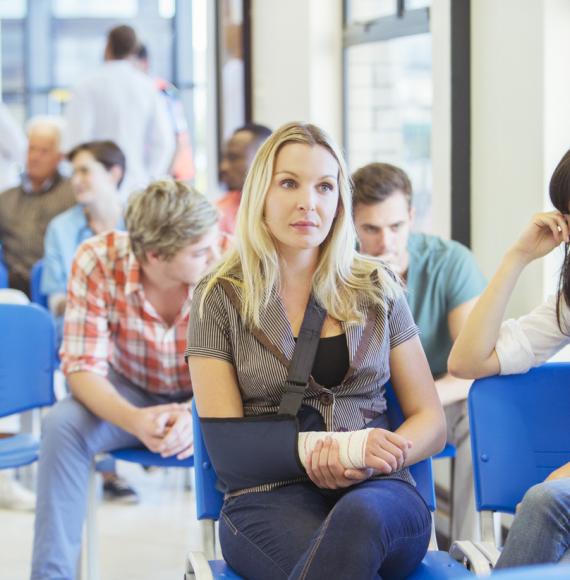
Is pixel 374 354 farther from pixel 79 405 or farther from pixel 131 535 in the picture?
pixel 131 535

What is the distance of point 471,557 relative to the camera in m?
1.89

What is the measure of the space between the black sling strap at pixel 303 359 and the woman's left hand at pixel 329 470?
0.33 feet

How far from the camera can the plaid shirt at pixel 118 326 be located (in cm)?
287

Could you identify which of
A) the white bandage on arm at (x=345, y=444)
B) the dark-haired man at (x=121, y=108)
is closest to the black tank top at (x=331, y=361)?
the white bandage on arm at (x=345, y=444)

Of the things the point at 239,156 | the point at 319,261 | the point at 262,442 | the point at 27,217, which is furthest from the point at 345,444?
the point at 27,217

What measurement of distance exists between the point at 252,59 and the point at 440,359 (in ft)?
10.8

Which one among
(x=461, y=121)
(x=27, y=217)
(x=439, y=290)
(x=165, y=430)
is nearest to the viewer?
(x=165, y=430)

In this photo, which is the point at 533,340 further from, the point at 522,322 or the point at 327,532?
the point at 327,532

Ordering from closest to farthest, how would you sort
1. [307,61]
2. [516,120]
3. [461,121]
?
[516,120] → [461,121] → [307,61]

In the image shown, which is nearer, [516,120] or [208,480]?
[208,480]

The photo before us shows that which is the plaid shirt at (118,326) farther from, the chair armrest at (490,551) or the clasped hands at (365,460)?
the chair armrest at (490,551)

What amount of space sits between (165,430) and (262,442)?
865 millimetres

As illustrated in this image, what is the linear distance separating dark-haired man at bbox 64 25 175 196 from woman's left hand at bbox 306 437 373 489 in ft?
13.7

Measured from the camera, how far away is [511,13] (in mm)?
3055
